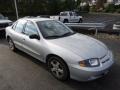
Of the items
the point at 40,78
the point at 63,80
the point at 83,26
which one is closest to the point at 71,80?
the point at 63,80

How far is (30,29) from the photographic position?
17.8 feet

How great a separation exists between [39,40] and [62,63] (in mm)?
1159

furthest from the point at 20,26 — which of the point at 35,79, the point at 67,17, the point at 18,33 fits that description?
the point at 67,17

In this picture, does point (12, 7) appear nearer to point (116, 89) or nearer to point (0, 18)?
point (0, 18)

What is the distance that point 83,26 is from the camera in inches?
404

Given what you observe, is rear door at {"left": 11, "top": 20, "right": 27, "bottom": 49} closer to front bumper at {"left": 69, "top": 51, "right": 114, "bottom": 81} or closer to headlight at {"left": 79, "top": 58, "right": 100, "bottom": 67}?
front bumper at {"left": 69, "top": 51, "right": 114, "bottom": 81}

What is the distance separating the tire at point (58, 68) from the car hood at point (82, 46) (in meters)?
0.40

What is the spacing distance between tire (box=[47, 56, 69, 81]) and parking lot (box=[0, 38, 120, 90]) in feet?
0.47

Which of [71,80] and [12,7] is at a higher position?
[12,7]

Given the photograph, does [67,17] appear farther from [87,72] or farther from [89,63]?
[87,72]

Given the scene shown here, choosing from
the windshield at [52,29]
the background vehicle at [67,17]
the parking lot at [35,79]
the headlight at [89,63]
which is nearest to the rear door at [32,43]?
the windshield at [52,29]

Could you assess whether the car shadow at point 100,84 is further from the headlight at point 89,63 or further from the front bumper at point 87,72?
the headlight at point 89,63

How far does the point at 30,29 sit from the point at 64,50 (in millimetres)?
1806

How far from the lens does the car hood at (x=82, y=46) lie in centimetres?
403
